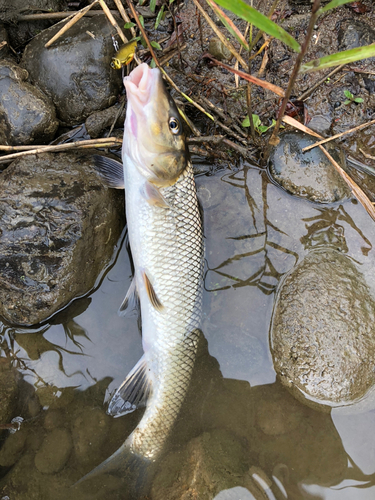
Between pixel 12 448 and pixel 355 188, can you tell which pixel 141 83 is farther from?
pixel 12 448

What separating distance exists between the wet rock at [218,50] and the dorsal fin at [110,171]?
147 centimetres

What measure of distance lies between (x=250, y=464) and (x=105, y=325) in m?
1.69

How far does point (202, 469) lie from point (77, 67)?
346 cm

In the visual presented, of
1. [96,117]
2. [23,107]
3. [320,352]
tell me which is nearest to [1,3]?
[23,107]

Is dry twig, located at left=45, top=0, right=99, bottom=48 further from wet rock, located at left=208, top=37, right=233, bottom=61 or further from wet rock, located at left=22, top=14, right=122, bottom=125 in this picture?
wet rock, located at left=208, top=37, right=233, bottom=61

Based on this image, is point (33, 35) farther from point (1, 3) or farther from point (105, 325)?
point (105, 325)

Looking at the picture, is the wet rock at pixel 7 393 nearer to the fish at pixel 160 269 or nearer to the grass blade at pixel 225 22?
the fish at pixel 160 269

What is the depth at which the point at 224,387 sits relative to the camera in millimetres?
3188

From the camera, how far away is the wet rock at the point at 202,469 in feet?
8.87

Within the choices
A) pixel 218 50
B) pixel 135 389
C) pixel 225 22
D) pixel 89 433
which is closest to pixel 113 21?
pixel 218 50

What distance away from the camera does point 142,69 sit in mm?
2389

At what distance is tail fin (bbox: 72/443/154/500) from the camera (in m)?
2.83

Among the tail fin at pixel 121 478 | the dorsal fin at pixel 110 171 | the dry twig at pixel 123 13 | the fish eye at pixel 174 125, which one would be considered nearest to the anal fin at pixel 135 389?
the tail fin at pixel 121 478

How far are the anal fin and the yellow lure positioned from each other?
251 centimetres
